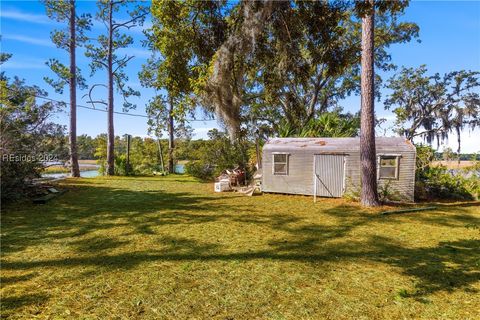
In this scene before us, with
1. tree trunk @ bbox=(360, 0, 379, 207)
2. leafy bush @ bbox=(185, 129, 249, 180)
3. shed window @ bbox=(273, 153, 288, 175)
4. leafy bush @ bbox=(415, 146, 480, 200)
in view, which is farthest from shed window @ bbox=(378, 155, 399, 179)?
leafy bush @ bbox=(185, 129, 249, 180)

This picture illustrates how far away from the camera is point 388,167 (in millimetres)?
11594

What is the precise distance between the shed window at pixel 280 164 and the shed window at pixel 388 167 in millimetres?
4057

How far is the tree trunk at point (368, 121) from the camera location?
30.7 ft

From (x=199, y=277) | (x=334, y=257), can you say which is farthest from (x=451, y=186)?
(x=199, y=277)

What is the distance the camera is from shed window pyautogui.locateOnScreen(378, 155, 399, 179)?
11406 mm

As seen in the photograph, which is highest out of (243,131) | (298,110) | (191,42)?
(191,42)

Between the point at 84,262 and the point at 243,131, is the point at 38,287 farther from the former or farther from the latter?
the point at 243,131

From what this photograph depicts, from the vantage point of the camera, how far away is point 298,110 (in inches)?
211

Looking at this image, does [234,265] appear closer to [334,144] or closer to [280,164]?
[280,164]

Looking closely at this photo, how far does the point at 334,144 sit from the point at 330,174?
1.38 meters

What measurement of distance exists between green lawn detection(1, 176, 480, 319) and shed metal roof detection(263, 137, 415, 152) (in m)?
3.77

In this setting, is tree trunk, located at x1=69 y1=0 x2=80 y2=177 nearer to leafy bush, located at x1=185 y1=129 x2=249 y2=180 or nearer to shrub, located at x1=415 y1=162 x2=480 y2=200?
leafy bush, located at x1=185 y1=129 x2=249 y2=180

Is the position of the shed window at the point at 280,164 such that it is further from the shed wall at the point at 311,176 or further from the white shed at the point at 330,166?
the shed wall at the point at 311,176

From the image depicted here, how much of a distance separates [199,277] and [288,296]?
4.46 ft
